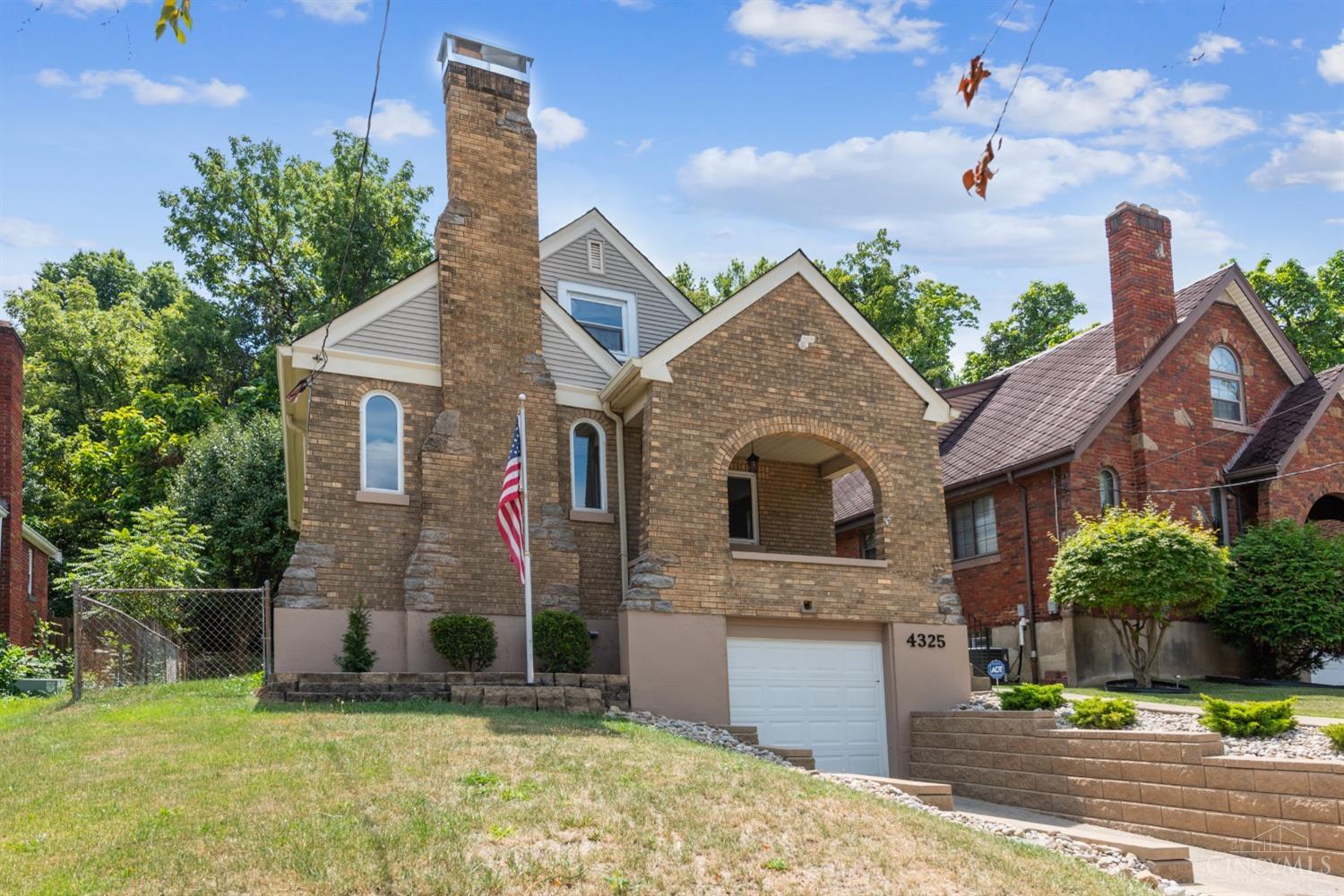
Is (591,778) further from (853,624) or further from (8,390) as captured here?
(8,390)

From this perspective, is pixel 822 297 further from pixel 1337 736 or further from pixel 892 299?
pixel 892 299

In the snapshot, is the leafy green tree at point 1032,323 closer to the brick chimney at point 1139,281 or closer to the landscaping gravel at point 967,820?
the brick chimney at point 1139,281

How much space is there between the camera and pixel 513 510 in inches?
577

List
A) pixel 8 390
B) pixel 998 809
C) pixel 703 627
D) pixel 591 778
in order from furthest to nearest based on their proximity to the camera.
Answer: pixel 8 390 → pixel 703 627 → pixel 998 809 → pixel 591 778

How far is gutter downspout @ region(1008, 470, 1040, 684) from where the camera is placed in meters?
20.7

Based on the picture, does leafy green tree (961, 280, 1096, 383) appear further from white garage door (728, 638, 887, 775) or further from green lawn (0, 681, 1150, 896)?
green lawn (0, 681, 1150, 896)

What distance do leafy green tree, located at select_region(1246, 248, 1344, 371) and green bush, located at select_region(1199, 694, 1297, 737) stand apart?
26528 mm

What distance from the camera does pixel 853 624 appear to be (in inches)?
678

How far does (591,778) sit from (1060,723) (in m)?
7.31

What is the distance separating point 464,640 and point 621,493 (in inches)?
135

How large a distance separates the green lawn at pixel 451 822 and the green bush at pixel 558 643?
381 cm

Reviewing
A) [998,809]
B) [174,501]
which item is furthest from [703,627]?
[174,501]

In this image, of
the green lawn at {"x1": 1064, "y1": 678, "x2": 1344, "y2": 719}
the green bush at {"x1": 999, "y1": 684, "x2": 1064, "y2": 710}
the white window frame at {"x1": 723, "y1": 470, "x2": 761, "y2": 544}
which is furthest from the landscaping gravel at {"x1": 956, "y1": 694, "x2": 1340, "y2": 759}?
the white window frame at {"x1": 723, "y1": 470, "x2": 761, "y2": 544}

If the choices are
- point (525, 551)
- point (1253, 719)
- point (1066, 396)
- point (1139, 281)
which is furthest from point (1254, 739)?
point (1139, 281)
